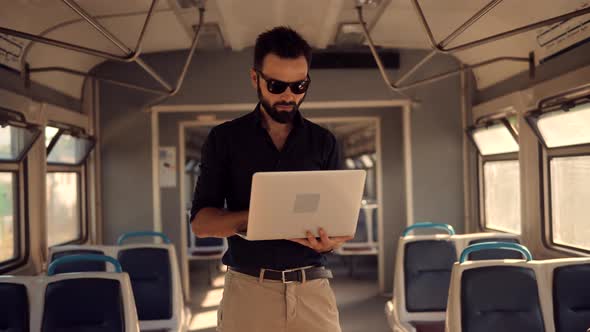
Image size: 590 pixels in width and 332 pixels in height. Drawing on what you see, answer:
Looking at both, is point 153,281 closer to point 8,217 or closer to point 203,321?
point 8,217

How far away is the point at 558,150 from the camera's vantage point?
4.20 meters

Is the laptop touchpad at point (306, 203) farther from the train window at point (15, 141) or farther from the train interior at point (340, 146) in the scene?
the train window at point (15, 141)

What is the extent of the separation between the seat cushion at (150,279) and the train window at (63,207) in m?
1.36

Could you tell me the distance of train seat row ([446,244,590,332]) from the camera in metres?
2.81

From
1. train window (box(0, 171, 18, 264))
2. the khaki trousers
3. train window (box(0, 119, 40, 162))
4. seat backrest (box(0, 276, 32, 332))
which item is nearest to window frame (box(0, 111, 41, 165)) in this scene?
train window (box(0, 119, 40, 162))

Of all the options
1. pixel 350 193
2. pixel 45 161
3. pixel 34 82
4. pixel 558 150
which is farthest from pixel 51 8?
pixel 558 150

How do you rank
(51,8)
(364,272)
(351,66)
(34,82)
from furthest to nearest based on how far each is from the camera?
(364,272) → (351,66) → (34,82) → (51,8)

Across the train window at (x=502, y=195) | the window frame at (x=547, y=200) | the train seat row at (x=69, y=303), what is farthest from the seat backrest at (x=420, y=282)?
the train seat row at (x=69, y=303)

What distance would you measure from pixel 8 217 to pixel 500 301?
3.37 metres

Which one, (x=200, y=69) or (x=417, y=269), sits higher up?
(x=200, y=69)

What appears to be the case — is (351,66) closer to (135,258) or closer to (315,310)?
(135,258)

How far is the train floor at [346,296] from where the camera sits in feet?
19.9

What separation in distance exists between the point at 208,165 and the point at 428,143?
5183mm

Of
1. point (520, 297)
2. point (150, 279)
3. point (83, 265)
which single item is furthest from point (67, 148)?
point (520, 297)
